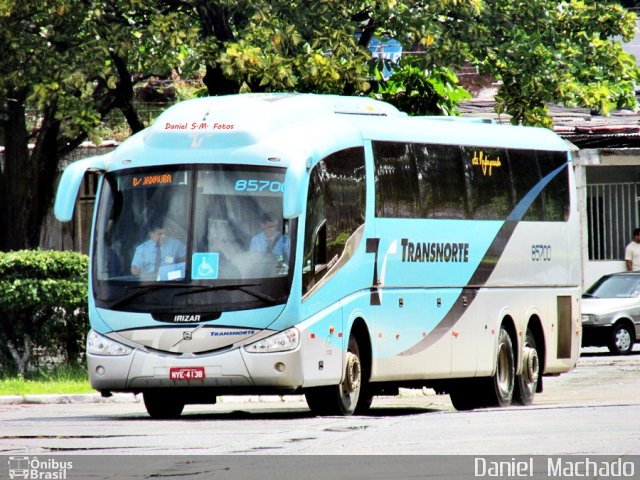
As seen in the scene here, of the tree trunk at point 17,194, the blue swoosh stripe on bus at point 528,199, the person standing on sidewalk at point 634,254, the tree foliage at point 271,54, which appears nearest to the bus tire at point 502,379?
the blue swoosh stripe on bus at point 528,199

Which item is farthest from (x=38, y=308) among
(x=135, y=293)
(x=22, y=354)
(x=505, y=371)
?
(x=505, y=371)

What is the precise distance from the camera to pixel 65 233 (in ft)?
104

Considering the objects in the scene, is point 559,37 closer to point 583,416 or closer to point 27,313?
point 27,313

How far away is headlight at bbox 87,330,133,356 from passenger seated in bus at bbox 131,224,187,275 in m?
0.74

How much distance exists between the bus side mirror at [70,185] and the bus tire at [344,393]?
308 centimetres

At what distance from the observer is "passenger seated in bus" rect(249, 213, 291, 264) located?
15.1m

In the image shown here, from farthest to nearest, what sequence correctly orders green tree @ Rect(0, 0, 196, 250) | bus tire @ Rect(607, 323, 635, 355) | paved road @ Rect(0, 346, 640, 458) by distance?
bus tire @ Rect(607, 323, 635, 355)
green tree @ Rect(0, 0, 196, 250)
paved road @ Rect(0, 346, 640, 458)

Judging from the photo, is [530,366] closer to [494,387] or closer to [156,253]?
[494,387]

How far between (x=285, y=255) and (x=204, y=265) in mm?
812

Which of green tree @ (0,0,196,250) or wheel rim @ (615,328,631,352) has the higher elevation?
green tree @ (0,0,196,250)

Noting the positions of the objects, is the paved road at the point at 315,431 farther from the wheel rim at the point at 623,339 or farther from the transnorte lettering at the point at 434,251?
the wheel rim at the point at 623,339

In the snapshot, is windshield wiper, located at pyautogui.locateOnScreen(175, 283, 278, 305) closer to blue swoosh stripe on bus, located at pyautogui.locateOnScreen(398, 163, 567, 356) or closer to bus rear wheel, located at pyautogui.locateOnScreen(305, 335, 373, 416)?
bus rear wheel, located at pyautogui.locateOnScreen(305, 335, 373, 416)

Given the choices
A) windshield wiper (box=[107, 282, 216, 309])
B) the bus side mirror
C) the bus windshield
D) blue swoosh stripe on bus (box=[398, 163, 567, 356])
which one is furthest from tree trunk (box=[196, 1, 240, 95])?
windshield wiper (box=[107, 282, 216, 309])

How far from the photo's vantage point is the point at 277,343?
1492 centimetres
